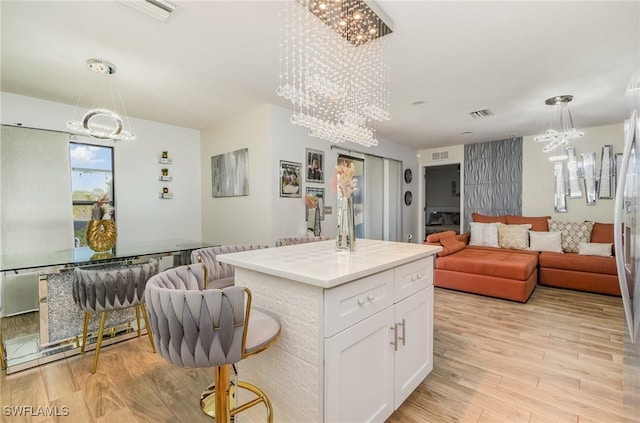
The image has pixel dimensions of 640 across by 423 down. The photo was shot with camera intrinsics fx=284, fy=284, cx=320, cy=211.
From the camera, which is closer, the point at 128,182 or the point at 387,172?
the point at 128,182

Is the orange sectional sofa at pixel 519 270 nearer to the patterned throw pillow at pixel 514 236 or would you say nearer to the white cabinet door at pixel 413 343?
the patterned throw pillow at pixel 514 236

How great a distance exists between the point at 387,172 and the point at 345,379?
5.23 meters

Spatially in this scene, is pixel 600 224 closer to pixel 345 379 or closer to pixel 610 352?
pixel 610 352

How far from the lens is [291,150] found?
399 centimetres

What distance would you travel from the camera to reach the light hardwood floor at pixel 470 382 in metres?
1.70

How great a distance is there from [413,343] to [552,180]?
5.40 meters

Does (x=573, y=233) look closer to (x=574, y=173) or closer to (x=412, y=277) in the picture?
(x=574, y=173)

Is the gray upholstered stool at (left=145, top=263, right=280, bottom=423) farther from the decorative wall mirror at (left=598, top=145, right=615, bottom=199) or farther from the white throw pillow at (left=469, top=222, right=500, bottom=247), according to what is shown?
the decorative wall mirror at (left=598, top=145, right=615, bottom=199)

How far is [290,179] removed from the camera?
3.97 meters

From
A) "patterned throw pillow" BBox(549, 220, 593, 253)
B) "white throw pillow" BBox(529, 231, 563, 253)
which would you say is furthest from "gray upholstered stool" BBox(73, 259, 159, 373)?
"patterned throw pillow" BBox(549, 220, 593, 253)

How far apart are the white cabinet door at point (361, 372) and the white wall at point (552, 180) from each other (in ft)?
18.2

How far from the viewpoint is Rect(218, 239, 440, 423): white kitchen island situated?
48.4 inches

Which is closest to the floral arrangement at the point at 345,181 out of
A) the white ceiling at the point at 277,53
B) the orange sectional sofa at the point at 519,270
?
the white ceiling at the point at 277,53

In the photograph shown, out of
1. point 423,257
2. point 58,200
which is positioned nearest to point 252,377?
point 423,257
